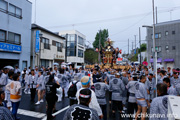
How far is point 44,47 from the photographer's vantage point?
21000mm

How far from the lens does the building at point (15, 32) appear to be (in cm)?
1412

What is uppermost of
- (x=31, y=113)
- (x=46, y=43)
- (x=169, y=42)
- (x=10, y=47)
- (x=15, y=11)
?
(x=15, y=11)

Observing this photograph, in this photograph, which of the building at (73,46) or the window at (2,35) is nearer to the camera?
the window at (2,35)

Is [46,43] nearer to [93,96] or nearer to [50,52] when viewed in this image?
[50,52]

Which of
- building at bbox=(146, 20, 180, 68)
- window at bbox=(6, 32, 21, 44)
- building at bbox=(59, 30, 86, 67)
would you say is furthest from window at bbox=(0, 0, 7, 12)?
building at bbox=(146, 20, 180, 68)

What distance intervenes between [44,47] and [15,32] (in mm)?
5817

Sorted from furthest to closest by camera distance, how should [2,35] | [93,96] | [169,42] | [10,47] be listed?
[169,42] < [10,47] < [2,35] < [93,96]

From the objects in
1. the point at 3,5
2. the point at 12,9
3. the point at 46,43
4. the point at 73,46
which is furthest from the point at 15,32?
the point at 73,46

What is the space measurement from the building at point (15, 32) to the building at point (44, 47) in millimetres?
1398

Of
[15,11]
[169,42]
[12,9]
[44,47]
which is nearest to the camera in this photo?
[12,9]

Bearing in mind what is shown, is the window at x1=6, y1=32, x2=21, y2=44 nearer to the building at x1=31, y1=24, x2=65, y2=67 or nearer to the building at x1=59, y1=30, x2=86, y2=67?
the building at x1=31, y1=24, x2=65, y2=67

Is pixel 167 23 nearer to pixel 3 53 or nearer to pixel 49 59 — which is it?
pixel 49 59

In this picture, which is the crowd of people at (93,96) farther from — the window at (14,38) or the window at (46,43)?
the window at (46,43)

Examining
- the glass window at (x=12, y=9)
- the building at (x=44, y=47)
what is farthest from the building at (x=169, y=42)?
the glass window at (x=12, y=9)
